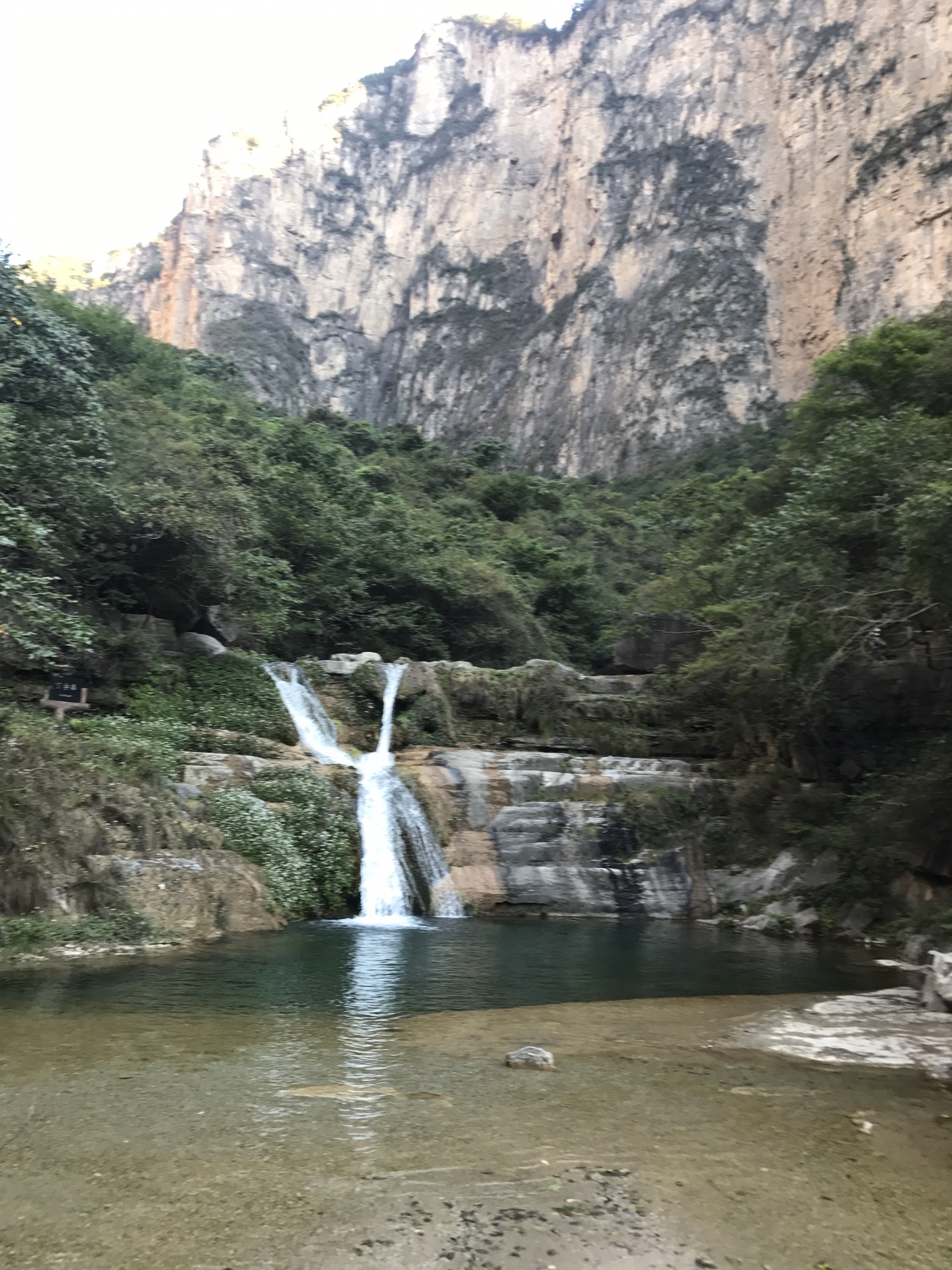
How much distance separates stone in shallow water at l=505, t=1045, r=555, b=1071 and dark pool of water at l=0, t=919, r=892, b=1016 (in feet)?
6.11

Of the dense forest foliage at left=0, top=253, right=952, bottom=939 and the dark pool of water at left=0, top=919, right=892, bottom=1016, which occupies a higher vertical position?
the dense forest foliage at left=0, top=253, right=952, bottom=939

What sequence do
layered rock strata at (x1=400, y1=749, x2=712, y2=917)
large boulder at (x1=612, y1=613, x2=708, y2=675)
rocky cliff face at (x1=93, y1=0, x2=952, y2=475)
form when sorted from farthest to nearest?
rocky cliff face at (x1=93, y1=0, x2=952, y2=475) → large boulder at (x1=612, y1=613, x2=708, y2=675) → layered rock strata at (x1=400, y1=749, x2=712, y2=917)

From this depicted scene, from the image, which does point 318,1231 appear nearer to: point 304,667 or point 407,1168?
point 407,1168

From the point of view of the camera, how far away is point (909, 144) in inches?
1970

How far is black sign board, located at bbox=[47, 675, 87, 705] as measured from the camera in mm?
15203

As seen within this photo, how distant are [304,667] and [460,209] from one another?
70.0m

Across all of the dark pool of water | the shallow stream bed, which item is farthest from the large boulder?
the shallow stream bed

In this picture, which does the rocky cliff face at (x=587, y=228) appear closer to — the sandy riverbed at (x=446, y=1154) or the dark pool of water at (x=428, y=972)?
the dark pool of water at (x=428, y=972)

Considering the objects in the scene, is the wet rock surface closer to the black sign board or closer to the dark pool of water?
the dark pool of water

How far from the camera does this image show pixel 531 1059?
609cm

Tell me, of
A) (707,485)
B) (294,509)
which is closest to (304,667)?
(294,509)

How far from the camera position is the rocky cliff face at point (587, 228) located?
5388 cm

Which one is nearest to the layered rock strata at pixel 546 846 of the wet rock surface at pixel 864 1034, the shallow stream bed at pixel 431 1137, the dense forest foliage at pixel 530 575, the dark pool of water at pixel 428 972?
the dense forest foliage at pixel 530 575

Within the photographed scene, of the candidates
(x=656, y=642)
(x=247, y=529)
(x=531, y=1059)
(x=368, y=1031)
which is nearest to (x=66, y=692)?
(x=247, y=529)
